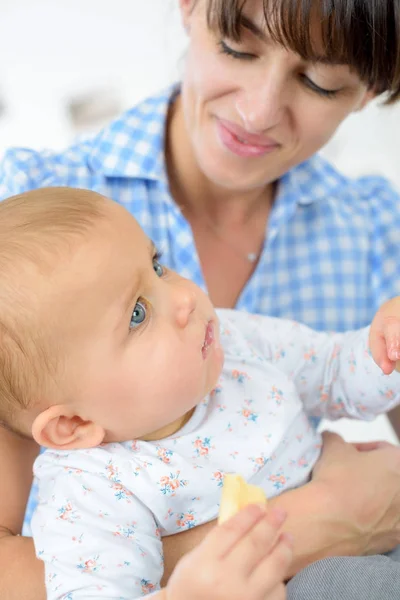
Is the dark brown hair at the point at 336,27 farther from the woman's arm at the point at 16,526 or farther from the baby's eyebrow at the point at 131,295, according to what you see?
the woman's arm at the point at 16,526

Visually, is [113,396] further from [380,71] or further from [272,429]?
[380,71]

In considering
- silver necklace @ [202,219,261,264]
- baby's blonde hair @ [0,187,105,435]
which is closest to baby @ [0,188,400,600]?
baby's blonde hair @ [0,187,105,435]

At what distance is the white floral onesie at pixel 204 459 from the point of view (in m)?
0.96

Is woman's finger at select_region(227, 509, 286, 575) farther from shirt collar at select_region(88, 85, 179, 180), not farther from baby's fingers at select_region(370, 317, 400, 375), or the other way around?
shirt collar at select_region(88, 85, 179, 180)

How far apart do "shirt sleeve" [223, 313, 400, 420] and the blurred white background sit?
118 centimetres

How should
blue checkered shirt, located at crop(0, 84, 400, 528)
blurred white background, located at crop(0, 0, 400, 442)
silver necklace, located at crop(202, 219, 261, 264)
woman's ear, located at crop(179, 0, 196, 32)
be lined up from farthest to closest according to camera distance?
blurred white background, located at crop(0, 0, 400, 442)
silver necklace, located at crop(202, 219, 261, 264)
blue checkered shirt, located at crop(0, 84, 400, 528)
woman's ear, located at crop(179, 0, 196, 32)

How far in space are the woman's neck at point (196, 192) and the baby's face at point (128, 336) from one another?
512mm

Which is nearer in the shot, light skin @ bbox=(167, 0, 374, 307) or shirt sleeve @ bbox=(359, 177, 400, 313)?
light skin @ bbox=(167, 0, 374, 307)

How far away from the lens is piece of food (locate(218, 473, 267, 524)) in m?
0.83

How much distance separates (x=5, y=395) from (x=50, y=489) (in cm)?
18

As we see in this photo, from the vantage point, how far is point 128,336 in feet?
3.25

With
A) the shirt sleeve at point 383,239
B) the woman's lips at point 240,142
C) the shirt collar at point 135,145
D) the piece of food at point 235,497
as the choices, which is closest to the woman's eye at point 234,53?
the woman's lips at point 240,142

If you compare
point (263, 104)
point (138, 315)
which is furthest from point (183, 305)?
point (263, 104)

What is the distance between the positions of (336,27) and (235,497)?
27.2 inches
